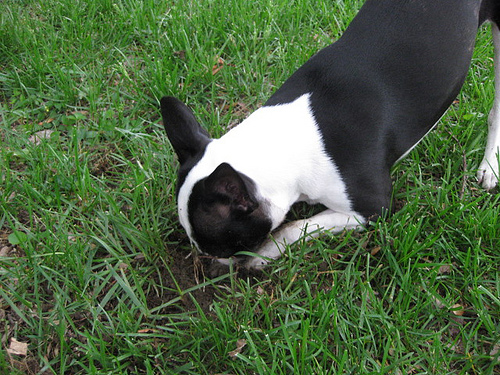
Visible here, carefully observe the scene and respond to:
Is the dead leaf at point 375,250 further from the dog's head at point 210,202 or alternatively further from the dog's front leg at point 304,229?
the dog's head at point 210,202

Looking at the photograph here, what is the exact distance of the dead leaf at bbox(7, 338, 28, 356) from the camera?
7.25ft

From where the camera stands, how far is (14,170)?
3051mm

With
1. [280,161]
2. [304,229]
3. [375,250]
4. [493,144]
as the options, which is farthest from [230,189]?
[493,144]

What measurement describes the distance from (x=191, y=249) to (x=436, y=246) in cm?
128

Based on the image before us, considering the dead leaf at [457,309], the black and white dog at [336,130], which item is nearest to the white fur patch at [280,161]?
the black and white dog at [336,130]

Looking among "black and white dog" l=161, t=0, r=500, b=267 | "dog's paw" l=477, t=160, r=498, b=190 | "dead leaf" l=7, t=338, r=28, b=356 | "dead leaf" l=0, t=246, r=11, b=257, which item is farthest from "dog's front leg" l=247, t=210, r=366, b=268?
"dead leaf" l=0, t=246, r=11, b=257

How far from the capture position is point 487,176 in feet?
9.55

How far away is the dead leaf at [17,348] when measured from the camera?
221 centimetres

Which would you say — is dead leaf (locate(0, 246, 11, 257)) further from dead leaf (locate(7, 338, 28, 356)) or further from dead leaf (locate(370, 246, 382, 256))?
dead leaf (locate(370, 246, 382, 256))

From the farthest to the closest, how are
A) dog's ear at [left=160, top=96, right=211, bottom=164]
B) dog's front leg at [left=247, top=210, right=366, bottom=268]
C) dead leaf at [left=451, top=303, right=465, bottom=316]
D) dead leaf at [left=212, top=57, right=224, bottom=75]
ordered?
1. dead leaf at [left=212, top=57, right=224, bottom=75]
2. dog's front leg at [left=247, top=210, right=366, bottom=268]
3. dog's ear at [left=160, top=96, right=211, bottom=164]
4. dead leaf at [left=451, top=303, right=465, bottom=316]

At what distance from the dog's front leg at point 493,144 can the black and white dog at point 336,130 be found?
0.43 m

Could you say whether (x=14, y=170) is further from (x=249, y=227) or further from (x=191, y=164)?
(x=249, y=227)

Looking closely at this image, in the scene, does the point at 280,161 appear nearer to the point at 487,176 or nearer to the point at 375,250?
the point at 375,250

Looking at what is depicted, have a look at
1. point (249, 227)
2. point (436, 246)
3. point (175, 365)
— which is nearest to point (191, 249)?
point (249, 227)
